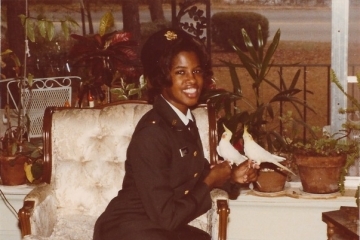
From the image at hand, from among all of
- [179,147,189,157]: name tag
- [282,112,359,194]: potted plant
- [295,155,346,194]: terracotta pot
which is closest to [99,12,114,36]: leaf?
[282,112,359,194]: potted plant

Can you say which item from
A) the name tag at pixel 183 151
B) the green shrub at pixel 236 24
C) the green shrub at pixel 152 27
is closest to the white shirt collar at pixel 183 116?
the name tag at pixel 183 151

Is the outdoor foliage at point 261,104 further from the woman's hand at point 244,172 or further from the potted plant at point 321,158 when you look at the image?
the woman's hand at point 244,172

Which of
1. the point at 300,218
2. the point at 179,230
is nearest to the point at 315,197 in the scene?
the point at 300,218

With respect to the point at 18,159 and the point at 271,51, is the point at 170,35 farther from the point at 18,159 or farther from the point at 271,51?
the point at 18,159

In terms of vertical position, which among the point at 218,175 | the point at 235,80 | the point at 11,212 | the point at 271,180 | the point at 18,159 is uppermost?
the point at 235,80

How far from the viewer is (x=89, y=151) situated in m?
3.07

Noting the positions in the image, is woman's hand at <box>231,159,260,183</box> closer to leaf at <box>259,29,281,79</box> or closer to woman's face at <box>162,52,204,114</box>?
woman's face at <box>162,52,204,114</box>

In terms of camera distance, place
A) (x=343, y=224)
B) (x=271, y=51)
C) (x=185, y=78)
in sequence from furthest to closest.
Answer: (x=271, y=51) → (x=343, y=224) → (x=185, y=78)

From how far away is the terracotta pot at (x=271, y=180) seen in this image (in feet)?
11.1

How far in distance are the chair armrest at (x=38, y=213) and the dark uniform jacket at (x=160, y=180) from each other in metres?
0.43

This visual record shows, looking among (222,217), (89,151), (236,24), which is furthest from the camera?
(236,24)

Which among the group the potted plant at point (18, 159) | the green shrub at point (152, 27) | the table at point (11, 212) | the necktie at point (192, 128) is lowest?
the table at point (11, 212)

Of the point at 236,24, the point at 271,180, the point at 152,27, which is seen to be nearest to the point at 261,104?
the point at 271,180

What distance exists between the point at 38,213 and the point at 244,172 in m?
1.01
